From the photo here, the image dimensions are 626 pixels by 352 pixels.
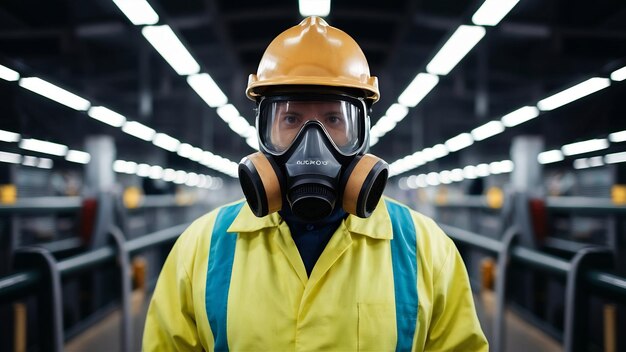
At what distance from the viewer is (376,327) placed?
1329mm

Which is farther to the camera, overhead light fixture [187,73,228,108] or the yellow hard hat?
overhead light fixture [187,73,228,108]

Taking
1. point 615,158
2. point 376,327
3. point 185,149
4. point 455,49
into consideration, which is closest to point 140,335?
point 455,49

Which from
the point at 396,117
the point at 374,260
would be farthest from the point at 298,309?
the point at 396,117

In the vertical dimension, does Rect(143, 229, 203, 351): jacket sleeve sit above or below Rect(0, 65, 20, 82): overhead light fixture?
below

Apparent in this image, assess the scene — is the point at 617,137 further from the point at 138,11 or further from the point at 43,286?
the point at 43,286

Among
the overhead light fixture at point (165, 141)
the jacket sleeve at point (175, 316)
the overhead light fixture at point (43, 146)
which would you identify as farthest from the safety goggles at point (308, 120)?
the overhead light fixture at point (165, 141)

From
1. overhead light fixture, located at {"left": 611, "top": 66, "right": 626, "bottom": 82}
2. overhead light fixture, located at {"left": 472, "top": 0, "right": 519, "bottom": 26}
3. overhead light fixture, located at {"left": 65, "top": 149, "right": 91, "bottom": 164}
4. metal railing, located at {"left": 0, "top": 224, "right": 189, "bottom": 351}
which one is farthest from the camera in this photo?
overhead light fixture, located at {"left": 65, "top": 149, "right": 91, "bottom": 164}

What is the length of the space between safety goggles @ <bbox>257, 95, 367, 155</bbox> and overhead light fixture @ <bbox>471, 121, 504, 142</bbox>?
281 inches

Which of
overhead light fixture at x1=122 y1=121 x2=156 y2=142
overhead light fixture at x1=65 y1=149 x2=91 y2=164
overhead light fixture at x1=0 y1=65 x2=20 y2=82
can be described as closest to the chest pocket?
overhead light fixture at x1=0 y1=65 x2=20 y2=82

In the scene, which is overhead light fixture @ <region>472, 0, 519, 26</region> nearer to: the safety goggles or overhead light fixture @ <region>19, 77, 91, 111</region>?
the safety goggles

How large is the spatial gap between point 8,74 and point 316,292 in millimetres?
4285

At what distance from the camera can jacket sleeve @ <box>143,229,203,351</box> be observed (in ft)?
4.63

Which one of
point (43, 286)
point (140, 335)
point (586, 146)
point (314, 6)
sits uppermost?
point (314, 6)

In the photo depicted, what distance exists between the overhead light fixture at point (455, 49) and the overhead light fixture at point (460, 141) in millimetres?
5159
